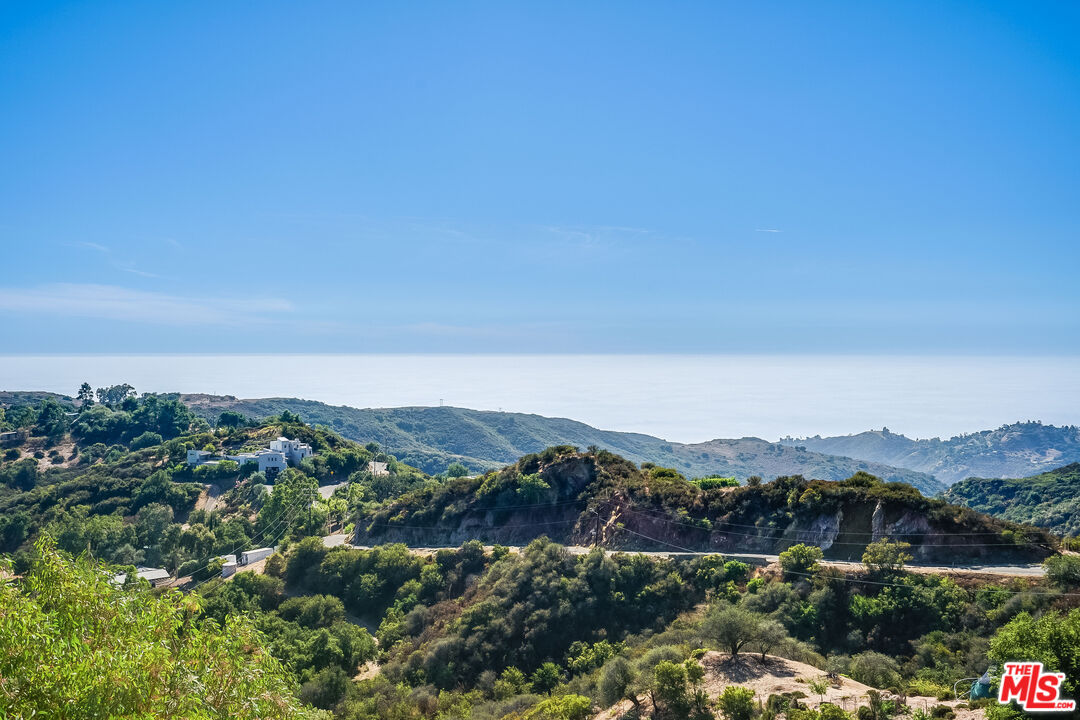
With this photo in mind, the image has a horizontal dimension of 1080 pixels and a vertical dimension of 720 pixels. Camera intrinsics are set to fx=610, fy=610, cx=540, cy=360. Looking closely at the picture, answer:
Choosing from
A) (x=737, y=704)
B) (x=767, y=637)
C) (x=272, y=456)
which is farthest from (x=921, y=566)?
(x=272, y=456)

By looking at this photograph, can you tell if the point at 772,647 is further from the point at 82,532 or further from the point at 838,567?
the point at 82,532

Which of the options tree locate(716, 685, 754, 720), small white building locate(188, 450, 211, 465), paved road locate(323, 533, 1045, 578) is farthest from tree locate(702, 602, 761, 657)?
small white building locate(188, 450, 211, 465)

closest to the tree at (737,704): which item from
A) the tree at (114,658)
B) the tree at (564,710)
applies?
the tree at (564,710)

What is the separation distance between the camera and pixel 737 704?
2039 centimetres

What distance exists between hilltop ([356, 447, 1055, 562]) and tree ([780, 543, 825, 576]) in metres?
3.40

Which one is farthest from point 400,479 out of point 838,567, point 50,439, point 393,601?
point 50,439

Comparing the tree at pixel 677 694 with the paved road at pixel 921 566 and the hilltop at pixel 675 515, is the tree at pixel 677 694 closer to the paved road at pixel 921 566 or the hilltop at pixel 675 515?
the paved road at pixel 921 566

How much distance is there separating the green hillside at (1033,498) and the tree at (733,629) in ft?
201

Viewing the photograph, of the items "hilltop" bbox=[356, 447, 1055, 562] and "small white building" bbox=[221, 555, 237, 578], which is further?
"small white building" bbox=[221, 555, 237, 578]

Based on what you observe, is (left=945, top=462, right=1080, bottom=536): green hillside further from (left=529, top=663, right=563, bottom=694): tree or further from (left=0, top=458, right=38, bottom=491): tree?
(left=0, top=458, right=38, bottom=491): tree

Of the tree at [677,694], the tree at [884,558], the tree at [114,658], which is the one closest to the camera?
the tree at [114,658]

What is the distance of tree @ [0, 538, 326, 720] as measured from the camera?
1070cm

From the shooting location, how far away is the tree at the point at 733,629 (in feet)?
83.6

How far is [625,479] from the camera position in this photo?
51812 millimetres
